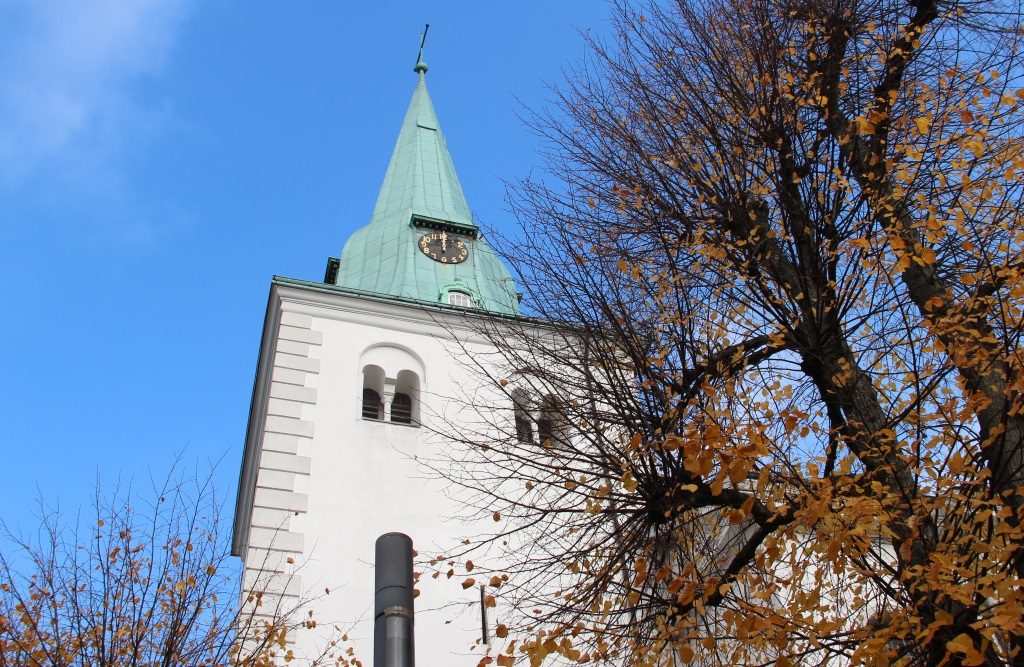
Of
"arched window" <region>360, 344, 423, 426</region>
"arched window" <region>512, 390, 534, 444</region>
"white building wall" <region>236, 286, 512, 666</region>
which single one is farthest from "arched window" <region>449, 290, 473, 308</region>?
"arched window" <region>512, 390, 534, 444</region>

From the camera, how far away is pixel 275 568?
1684 centimetres

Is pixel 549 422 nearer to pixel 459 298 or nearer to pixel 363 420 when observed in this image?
pixel 363 420

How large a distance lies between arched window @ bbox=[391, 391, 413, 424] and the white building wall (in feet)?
1.58

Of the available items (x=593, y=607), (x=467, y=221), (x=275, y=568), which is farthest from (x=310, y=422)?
Result: (x=593, y=607)

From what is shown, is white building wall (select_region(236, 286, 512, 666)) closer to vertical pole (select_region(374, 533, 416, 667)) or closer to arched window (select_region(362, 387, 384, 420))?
arched window (select_region(362, 387, 384, 420))

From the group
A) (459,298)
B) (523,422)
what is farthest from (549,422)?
(459,298)

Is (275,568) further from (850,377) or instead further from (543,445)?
(850,377)

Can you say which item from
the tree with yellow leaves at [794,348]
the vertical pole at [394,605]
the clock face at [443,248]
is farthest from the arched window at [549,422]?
the clock face at [443,248]

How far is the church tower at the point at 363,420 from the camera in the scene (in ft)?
55.9

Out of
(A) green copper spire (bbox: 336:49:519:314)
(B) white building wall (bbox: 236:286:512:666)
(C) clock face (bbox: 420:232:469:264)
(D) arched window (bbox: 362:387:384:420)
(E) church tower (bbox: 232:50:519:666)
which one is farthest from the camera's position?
(C) clock face (bbox: 420:232:469:264)

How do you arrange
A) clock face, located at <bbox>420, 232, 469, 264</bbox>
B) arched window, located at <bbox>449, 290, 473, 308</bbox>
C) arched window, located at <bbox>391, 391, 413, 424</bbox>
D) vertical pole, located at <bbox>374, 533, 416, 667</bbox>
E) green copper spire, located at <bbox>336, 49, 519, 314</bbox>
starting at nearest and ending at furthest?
1. vertical pole, located at <bbox>374, 533, 416, 667</bbox>
2. arched window, located at <bbox>391, 391, 413, 424</bbox>
3. arched window, located at <bbox>449, 290, 473, 308</bbox>
4. green copper spire, located at <bbox>336, 49, 519, 314</bbox>
5. clock face, located at <bbox>420, 232, 469, 264</bbox>

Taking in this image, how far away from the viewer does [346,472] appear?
1917cm

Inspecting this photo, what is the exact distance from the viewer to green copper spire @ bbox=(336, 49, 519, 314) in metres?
25.4

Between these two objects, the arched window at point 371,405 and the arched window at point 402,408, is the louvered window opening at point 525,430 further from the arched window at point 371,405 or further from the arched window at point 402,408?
the arched window at point 402,408
